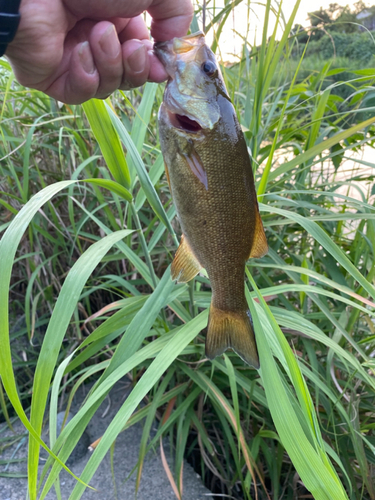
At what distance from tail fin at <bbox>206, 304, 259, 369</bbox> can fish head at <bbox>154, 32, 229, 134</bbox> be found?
0.43 meters

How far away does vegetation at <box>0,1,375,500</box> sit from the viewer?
730 mm

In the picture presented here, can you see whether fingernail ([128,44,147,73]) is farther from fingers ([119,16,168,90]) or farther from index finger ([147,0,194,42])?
index finger ([147,0,194,42])

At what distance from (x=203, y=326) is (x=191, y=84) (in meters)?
0.62

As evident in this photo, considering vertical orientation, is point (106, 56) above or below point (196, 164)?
above

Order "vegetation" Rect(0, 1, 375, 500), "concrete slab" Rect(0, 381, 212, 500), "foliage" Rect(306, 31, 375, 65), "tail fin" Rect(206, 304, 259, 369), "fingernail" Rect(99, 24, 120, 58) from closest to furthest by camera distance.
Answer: "vegetation" Rect(0, 1, 375, 500)
"tail fin" Rect(206, 304, 259, 369)
"fingernail" Rect(99, 24, 120, 58)
"concrete slab" Rect(0, 381, 212, 500)
"foliage" Rect(306, 31, 375, 65)

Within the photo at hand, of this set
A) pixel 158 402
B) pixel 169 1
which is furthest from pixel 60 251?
pixel 169 1

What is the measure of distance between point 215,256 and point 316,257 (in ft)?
2.53

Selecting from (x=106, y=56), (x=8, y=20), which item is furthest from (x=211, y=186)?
(x=8, y=20)

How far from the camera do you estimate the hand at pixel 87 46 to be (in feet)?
3.15

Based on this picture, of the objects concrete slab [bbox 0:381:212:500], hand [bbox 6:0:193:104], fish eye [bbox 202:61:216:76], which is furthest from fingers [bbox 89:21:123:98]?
concrete slab [bbox 0:381:212:500]

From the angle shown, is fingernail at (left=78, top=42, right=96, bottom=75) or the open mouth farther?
fingernail at (left=78, top=42, right=96, bottom=75)

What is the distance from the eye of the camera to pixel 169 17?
1.05m

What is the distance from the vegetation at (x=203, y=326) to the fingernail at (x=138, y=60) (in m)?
0.14

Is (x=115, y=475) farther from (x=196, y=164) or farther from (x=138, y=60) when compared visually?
(x=138, y=60)
